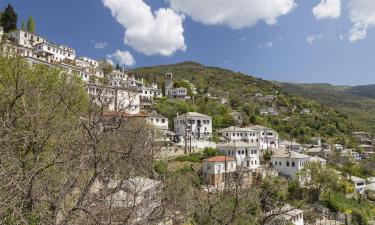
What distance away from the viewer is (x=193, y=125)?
159 feet

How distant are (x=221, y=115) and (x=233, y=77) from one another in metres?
83.3

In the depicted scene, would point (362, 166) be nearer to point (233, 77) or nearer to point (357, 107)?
point (233, 77)

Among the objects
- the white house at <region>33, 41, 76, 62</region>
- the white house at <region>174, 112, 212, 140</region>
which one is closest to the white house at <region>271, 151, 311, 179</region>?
the white house at <region>174, 112, 212, 140</region>

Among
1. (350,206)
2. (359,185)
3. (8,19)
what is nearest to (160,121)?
(350,206)

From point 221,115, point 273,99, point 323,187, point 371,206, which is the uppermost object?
point 273,99

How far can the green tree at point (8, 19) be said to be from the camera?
64.6 m

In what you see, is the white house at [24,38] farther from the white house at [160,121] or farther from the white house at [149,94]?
the white house at [160,121]

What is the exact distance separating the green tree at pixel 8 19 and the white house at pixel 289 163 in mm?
58892

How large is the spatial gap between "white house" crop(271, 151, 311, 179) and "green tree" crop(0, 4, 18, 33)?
58.9 m

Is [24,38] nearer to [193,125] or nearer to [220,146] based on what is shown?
[193,125]

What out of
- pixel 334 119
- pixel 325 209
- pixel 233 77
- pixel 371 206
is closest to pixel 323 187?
pixel 325 209

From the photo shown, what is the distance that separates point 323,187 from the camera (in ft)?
109

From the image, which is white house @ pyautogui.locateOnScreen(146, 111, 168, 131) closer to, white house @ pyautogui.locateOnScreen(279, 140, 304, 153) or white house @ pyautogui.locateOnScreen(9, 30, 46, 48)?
white house @ pyautogui.locateOnScreen(279, 140, 304, 153)

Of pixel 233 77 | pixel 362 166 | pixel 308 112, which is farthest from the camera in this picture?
pixel 233 77
